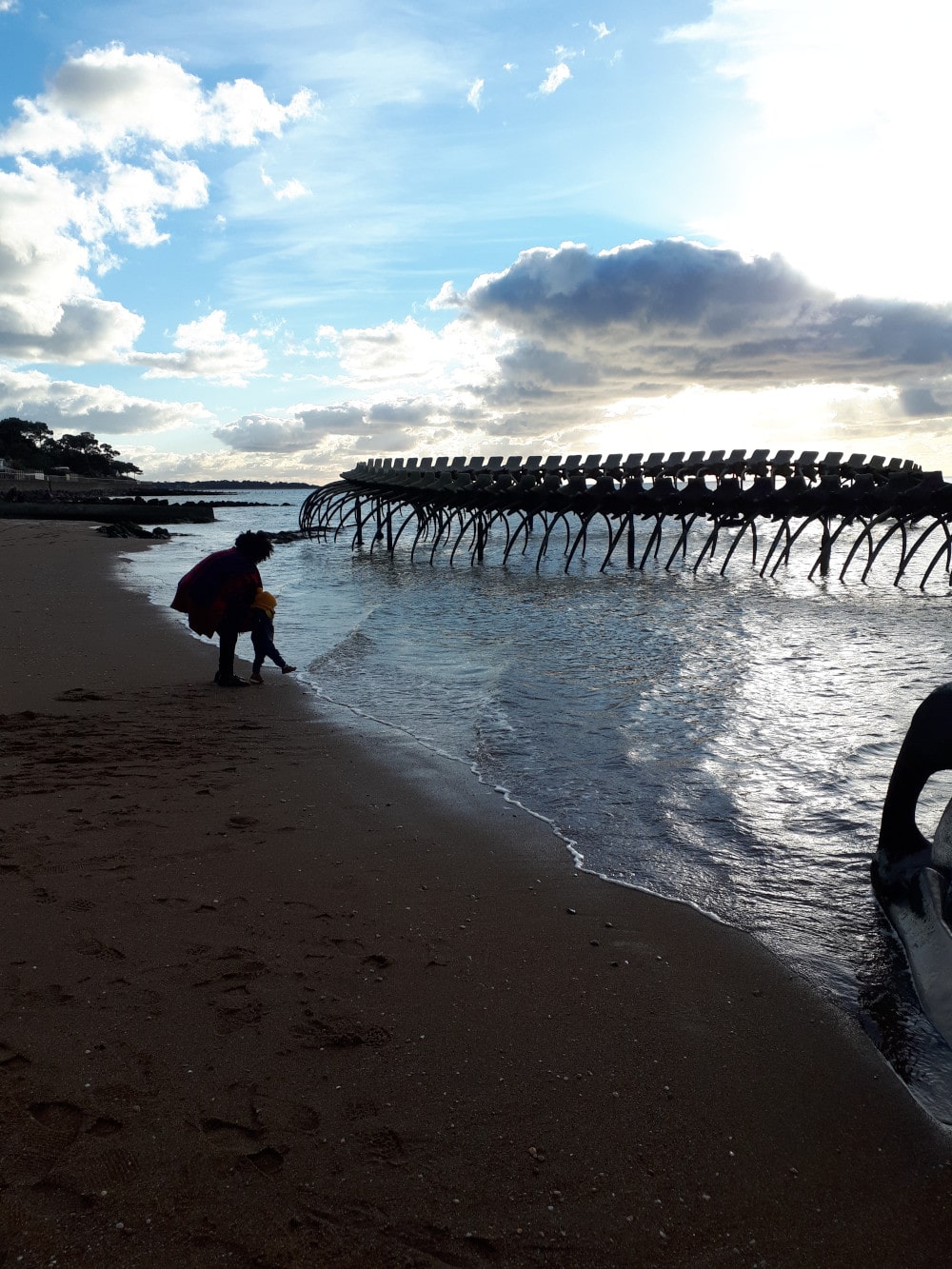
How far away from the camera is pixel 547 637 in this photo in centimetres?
1066

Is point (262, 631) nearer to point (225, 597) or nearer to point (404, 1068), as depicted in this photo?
point (225, 597)

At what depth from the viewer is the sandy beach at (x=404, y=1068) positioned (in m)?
1.91

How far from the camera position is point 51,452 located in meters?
99.1

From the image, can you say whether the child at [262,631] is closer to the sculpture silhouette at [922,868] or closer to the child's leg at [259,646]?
the child's leg at [259,646]

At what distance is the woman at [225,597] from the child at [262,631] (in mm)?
83

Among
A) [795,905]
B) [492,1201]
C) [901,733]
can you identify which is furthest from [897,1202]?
[901,733]

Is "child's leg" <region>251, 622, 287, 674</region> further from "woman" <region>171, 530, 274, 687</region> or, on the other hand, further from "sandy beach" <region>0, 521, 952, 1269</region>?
"sandy beach" <region>0, 521, 952, 1269</region>

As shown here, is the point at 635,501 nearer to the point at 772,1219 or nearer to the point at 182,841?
the point at 182,841

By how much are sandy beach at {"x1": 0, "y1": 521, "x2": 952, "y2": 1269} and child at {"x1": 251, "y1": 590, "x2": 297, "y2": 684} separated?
379 cm

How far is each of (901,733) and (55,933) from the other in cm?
541

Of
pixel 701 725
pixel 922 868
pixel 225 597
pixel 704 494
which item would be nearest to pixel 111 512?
pixel 704 494

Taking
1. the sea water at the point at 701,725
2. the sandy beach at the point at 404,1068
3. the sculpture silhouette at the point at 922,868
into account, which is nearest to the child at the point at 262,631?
the sea water at the point at 701,725

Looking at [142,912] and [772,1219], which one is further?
[142,912]

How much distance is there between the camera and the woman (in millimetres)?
7832
